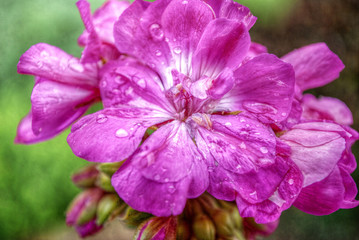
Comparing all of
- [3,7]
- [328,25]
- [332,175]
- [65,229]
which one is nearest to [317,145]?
[332,175]

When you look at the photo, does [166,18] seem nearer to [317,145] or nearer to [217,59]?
[217,59]

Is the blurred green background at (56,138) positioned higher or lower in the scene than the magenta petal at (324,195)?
lower

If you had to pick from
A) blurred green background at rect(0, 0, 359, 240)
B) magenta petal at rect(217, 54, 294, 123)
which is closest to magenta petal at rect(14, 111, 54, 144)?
magenta petal at rect(217, 54, 294, 123)

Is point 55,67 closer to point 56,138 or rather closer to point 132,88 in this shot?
point 132,88

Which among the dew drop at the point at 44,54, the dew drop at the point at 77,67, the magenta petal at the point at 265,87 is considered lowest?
the magenta petal at the point at 265,87

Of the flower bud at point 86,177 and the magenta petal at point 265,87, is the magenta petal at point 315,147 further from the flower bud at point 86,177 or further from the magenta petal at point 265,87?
the flower bud at point 86,177

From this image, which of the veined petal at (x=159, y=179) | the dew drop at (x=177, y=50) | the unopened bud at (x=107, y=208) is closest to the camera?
the veined petal at (x=159, y=179)

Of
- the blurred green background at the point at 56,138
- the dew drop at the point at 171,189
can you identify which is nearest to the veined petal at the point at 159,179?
the dew drop at the point at 171,189
